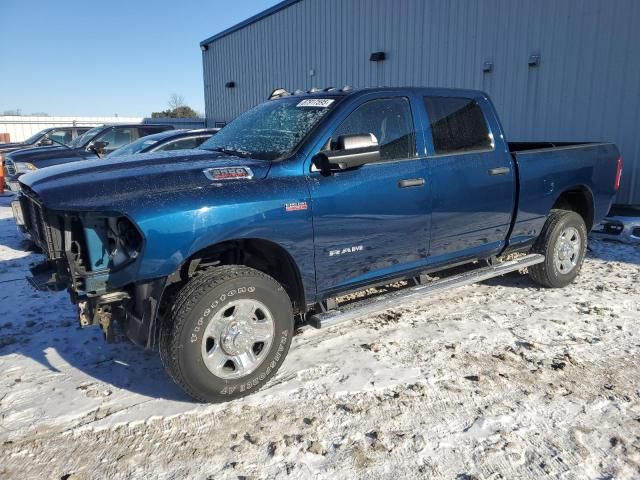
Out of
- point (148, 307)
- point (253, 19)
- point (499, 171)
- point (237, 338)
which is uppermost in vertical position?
point (253, 19)

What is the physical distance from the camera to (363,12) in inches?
551

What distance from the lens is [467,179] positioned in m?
4.29

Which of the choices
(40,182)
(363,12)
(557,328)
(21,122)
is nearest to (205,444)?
(40,182)

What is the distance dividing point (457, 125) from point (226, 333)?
8.71 ft

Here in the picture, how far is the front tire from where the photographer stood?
302 centimetres

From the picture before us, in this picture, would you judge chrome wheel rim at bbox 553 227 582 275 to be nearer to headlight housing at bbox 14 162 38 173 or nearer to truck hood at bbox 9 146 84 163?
truck hood at bbox 9 146 84 163

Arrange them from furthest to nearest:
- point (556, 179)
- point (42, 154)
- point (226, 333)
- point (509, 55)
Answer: point (42, 154), point (509, 55), point (556, 179), point (226, 333)

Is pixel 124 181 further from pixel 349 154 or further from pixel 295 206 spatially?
pixel 349 154

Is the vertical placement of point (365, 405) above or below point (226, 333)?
below

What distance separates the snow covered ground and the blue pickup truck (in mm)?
369

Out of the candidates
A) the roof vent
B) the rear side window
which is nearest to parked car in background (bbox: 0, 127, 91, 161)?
the roof vent

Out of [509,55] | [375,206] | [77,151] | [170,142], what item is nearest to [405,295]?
[375,206]

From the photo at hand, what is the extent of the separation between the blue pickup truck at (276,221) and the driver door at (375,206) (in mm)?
11

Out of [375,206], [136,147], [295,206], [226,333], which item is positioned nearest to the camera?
[226,333]
